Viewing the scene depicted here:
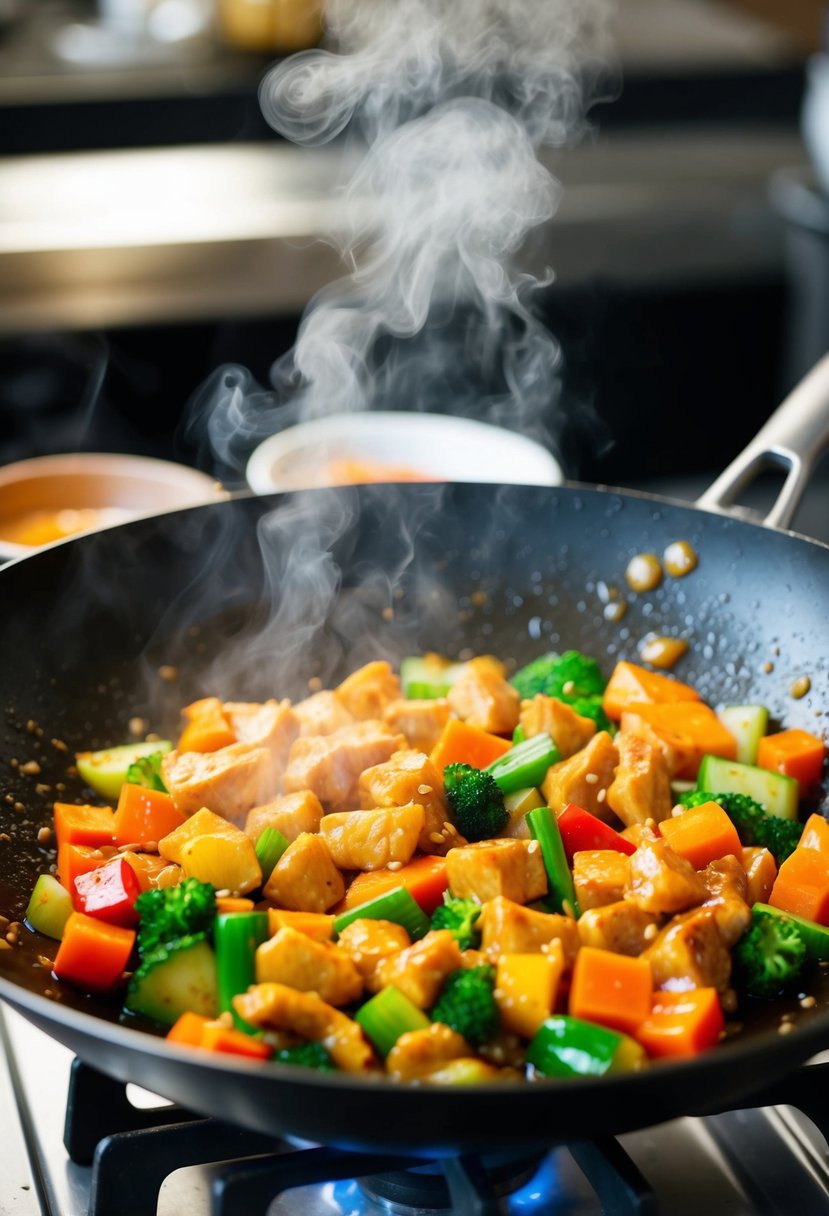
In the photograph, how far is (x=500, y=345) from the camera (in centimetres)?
439

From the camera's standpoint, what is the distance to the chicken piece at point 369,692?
79.8 inches

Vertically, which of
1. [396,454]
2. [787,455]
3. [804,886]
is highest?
[787,455]

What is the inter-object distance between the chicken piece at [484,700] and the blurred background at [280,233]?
5.86 ft

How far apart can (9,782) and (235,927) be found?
0.53 metres

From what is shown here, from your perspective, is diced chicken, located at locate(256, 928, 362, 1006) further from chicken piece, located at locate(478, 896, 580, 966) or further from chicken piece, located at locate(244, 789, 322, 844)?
chicken piece, located at locate(244, 789, 322, 844)

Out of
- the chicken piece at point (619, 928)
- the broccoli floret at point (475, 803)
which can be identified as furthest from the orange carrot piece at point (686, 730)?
the chicken piece at point (619, 928)

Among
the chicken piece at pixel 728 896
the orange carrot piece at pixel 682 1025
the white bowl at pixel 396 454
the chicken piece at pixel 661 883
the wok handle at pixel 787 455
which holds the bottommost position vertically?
the chicken piece at pixel 728 896

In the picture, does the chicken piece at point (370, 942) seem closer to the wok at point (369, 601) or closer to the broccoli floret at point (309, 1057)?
the broccoli floret at point (309, 1057)

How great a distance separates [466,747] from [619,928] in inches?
18.5

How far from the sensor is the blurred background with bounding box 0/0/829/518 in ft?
13.7

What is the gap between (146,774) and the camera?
1815mm

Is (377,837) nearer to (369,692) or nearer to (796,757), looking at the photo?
(369,692)

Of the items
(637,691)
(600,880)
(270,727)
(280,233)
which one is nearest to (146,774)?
(270,727)

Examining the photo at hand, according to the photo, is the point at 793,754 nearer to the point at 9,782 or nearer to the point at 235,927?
the point at 235,927
